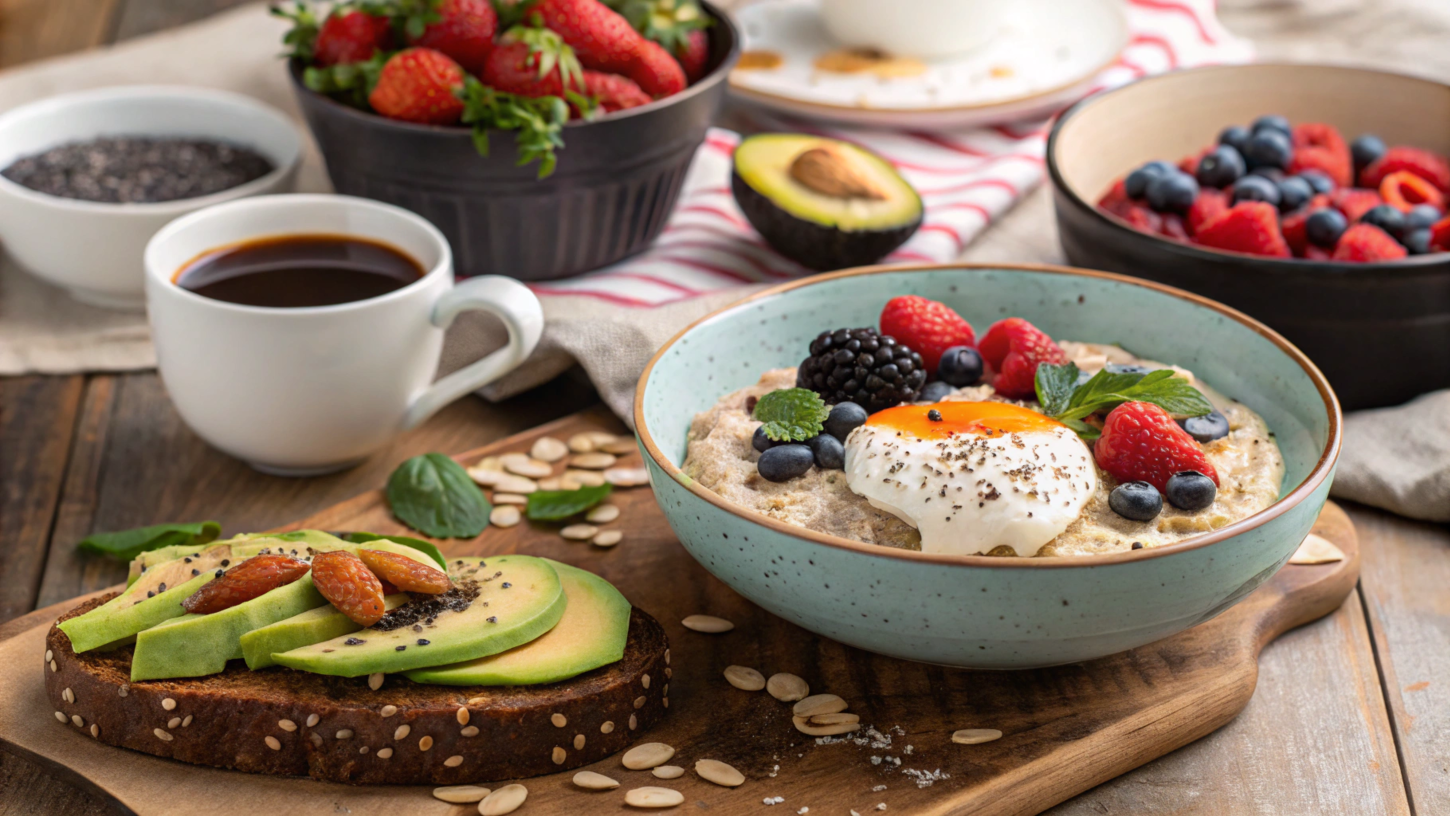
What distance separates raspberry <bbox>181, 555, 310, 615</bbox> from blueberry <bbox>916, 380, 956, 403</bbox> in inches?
41.4

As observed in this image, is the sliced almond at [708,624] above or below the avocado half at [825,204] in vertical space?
below

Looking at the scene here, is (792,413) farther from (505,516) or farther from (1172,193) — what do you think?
(1172,193)

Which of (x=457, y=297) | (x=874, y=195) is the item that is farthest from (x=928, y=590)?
(x=874, y=195)

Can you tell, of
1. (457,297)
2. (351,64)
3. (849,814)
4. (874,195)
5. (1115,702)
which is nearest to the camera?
(849,814)

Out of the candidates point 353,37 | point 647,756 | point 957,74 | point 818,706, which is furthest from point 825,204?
point 647,756

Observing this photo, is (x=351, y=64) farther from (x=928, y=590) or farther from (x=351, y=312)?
(x=928, y=590)

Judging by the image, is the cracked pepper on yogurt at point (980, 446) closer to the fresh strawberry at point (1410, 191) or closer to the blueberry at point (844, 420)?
the blueberry at point (844, 420)

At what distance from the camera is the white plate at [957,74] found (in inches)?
142

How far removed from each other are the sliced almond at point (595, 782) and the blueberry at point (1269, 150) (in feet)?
7.34

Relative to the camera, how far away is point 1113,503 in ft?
6.18

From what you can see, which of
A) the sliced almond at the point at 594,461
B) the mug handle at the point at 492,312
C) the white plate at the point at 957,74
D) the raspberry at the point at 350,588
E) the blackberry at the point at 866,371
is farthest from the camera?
the white plate at the point at 957,74

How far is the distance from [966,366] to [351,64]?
1.56 metres

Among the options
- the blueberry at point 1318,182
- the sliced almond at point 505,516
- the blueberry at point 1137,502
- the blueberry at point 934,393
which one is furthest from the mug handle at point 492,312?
the blueberry at point 1318,182

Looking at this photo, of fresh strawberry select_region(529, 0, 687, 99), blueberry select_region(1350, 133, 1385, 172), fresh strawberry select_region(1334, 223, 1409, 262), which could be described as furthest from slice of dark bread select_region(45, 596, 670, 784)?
blueberry select_region(1350, 133, 1385, 172)
